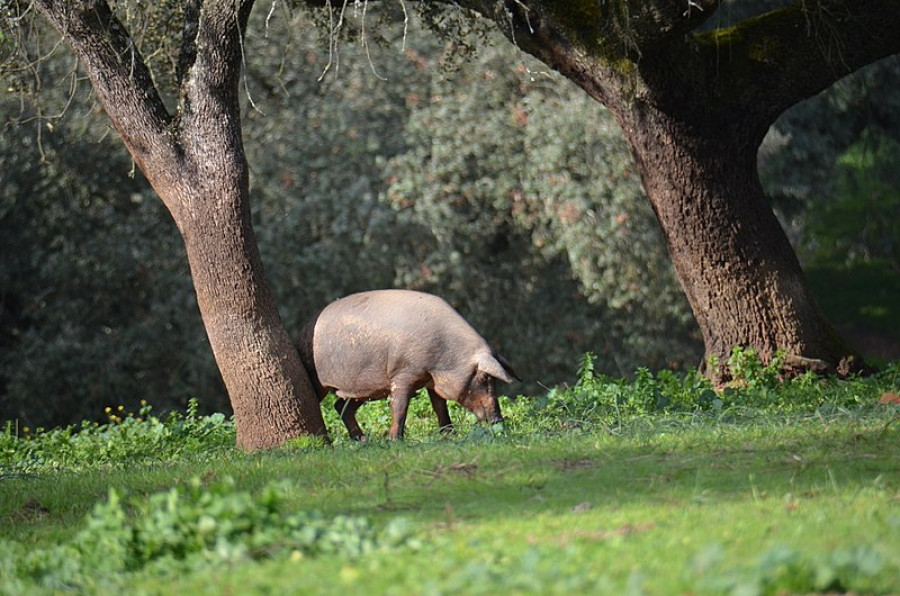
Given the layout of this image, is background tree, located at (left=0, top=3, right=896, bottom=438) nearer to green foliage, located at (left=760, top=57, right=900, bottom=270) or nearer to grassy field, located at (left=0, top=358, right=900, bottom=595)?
green foliage, located at (left=760, top=57, right=900, bottom=270)

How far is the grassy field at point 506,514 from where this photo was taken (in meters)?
4.85

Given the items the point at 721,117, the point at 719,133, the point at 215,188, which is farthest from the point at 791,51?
the point at 215,188

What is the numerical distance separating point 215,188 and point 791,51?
240 inches

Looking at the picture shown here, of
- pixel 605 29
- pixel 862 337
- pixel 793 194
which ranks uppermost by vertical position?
pixel 605 29

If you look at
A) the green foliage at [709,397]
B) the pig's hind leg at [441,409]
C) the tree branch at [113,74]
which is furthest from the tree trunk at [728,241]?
the tree branch at [113,74]

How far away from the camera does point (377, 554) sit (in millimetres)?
5324

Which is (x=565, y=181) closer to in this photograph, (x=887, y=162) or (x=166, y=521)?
(x=887, y=162)

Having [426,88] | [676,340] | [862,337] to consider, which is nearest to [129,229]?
[426,88]

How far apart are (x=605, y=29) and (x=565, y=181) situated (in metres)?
5.70

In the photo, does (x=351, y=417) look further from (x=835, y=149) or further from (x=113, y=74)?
(x=835, y=149)

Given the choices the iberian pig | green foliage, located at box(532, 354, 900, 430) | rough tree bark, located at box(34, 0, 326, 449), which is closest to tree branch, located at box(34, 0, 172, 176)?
rough tree bark, located at box(34, 0, 326, 449)

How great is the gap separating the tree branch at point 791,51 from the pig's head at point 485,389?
13.7ft

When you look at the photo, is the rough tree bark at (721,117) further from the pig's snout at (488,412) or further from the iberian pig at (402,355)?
the pig's snout at (488,412)

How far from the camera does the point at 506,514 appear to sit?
252 inches
